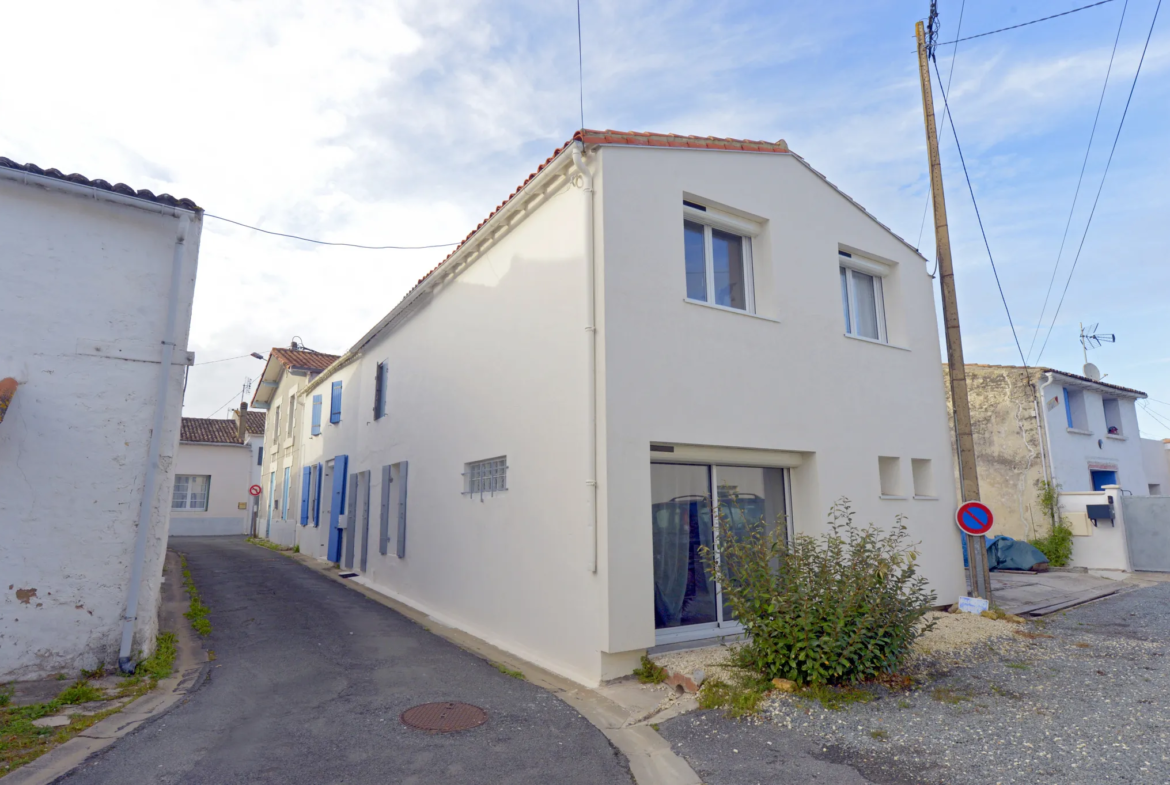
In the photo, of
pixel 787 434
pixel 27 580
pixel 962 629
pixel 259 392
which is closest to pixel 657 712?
pixel 787 434

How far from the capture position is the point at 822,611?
5527mm


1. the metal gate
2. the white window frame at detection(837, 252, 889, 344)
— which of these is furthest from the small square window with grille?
the metal gate

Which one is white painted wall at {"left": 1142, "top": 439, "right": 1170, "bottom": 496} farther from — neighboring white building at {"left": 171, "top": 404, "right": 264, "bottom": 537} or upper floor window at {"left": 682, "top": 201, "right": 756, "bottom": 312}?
neighboring white building at {"left": 171, "top": 404, "right": 264, "bottom": 537}

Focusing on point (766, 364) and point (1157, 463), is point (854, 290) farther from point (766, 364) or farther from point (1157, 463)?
point (1157, 463)

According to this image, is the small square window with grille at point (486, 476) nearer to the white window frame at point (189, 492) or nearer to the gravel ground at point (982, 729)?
the gravel ground at point (982, 729)

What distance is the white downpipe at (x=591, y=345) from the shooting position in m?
6.33

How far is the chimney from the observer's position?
29.5 metres

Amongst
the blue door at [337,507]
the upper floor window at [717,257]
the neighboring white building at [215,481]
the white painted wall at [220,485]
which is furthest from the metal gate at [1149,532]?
the white painted wall at [220,485]

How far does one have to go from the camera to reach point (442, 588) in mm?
10000

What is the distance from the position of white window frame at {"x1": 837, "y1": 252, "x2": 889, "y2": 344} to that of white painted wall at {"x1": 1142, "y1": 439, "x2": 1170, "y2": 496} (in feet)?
58.1

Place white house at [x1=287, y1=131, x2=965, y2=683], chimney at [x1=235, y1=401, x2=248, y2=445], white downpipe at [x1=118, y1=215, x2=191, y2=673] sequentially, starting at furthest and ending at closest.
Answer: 1. chimney at [x1=235, y1=401, x2=248, y2=445]
2. white house at [x1=287, y1=131, x2=965, y2=683]
3. white downpipe at [x1=118, y1=215, x2=191, y2=673]

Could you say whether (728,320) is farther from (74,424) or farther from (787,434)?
(74,424)

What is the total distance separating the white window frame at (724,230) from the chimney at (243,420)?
27.0 m

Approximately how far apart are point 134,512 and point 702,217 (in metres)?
6.62
